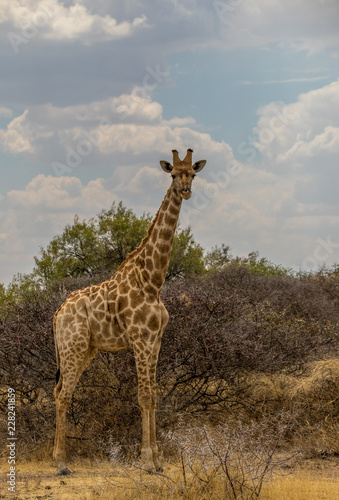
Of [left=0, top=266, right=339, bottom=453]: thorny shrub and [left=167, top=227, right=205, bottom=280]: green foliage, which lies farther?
[left=167, top=227, right=205, bottom=280]: green foliage

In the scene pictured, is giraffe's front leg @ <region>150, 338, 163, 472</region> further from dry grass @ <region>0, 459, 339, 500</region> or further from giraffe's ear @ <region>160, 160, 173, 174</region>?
giraffe's ear @ <region>160, 160, 173, 174</region>

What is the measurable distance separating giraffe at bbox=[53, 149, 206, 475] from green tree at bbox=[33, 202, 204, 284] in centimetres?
1455

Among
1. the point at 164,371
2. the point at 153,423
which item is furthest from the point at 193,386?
the point at 153,423

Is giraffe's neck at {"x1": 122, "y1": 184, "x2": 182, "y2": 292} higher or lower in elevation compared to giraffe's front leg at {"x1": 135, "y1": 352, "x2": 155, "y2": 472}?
higher

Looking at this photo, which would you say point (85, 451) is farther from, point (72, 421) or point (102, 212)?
point (102, 212)

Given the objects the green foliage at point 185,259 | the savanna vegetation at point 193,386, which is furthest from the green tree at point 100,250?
the savanna vegetation at point 193,386

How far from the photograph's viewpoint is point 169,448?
884cm

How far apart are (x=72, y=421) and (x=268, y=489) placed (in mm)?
3600

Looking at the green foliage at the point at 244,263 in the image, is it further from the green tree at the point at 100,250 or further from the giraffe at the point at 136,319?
the giraffe at the point at 136,319

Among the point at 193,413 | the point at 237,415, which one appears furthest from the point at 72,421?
the point at 237,415

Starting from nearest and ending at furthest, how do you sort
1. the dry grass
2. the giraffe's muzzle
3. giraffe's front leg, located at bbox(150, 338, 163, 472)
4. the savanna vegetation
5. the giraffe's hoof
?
the dry grass, the giraffe's muzzle, giraffe's front leg, located at bbox(150, 338, 163, 472), the giraffe's hoof, the savanna vegetation

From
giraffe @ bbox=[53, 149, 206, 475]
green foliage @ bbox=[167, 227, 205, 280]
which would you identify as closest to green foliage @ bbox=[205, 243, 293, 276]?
green foliage @ bbox=[167, 227, 205, 280]

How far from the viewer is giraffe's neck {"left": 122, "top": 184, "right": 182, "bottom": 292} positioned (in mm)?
7926

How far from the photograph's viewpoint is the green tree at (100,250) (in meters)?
23.3
